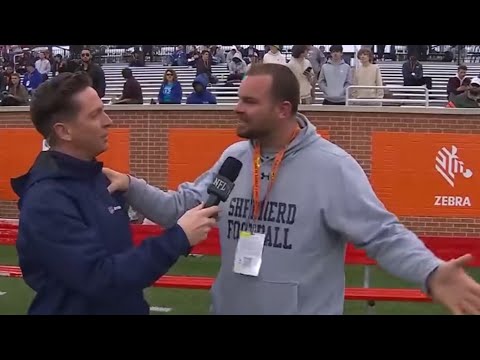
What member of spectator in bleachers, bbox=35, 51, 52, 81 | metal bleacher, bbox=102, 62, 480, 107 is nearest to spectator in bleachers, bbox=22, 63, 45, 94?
spectator in bleachers, bbox=35, 51, 52, 81

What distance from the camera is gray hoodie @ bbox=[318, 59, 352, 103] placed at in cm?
1312

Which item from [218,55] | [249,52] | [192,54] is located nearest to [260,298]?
[249,52]

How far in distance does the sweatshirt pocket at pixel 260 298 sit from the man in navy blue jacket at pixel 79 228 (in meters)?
0.41

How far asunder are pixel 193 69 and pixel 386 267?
57.3 feet

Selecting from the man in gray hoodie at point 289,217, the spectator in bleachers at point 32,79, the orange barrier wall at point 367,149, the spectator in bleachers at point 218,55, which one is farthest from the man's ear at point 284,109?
the spectator in bleachers at point 218,55

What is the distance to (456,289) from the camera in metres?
2.75

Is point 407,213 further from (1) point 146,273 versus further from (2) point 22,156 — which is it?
(1) point 146,273

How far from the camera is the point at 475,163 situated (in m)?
10.9

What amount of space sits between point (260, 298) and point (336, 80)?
10369 mm

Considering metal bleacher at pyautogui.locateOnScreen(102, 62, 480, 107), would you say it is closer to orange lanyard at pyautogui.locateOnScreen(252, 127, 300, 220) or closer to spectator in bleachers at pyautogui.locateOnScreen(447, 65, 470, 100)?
spectator in bleachers at pyautogui.locateOnScreen(447, 65, 470, 100)

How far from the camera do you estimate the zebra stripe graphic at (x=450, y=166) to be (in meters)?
10.9

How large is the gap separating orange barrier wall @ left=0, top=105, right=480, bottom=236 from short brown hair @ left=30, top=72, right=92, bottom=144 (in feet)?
28.2

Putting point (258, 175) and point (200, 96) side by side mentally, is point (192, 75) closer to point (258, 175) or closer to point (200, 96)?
point (200, 96)
